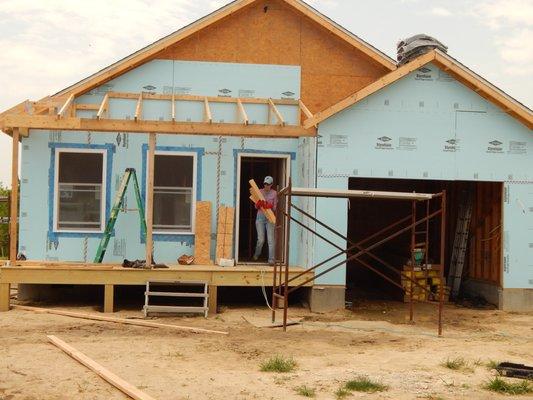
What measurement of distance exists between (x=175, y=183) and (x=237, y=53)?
3.79 m

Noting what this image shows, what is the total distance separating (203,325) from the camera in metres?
12.7

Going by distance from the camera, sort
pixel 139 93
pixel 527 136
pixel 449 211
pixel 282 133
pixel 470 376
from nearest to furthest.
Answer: pixel 470 376 → pixel 282 133 → pixel 527 136 → pixel 139 93 → pixel 449 211

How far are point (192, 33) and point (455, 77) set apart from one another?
622cm

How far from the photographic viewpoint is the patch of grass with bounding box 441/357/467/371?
9312mm

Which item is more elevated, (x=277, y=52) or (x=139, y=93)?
(x=277, y=52)

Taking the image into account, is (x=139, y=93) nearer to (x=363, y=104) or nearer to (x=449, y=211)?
(x=363, y=104)

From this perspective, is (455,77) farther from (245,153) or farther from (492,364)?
(492,364)

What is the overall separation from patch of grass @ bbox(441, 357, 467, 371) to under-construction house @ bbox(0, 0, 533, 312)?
3.55 meters

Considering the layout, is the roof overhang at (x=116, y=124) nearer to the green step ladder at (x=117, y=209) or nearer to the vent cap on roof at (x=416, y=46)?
the green step ladder at (x=117, y=209)

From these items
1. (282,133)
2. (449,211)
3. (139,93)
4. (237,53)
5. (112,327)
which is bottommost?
(112,327)

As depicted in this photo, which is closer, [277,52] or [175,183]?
[175,183]

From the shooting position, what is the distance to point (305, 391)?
7.77 meters

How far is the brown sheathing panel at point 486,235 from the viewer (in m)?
15.6

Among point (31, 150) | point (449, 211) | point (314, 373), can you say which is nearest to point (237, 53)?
point (31, 150)
